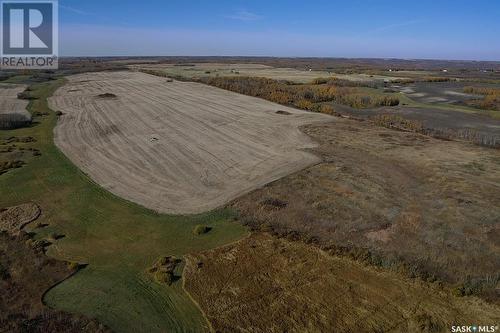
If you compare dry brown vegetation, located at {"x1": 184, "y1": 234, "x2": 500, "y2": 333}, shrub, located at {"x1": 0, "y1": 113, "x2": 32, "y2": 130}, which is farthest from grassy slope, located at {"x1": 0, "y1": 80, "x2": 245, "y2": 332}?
shrub, located at {"x1": 0, "y1": 113, "x2": 32, "y2": 130}

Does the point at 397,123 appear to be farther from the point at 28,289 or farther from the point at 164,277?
the point at 28,289

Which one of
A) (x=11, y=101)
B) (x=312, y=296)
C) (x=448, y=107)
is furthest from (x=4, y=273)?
(x=448, y=107)

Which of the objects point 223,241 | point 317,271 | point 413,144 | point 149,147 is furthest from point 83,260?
point 413,144

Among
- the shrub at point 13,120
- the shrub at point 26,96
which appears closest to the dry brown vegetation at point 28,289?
the shrub at point 13,120

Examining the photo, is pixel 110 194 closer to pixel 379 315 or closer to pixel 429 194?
pixel 379 315

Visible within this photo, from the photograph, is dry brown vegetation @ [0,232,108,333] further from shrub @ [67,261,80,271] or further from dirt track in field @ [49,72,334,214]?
dirt track in field @ [49,72,334,214]

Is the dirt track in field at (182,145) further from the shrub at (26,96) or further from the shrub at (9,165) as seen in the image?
the shrub at (26,96)
